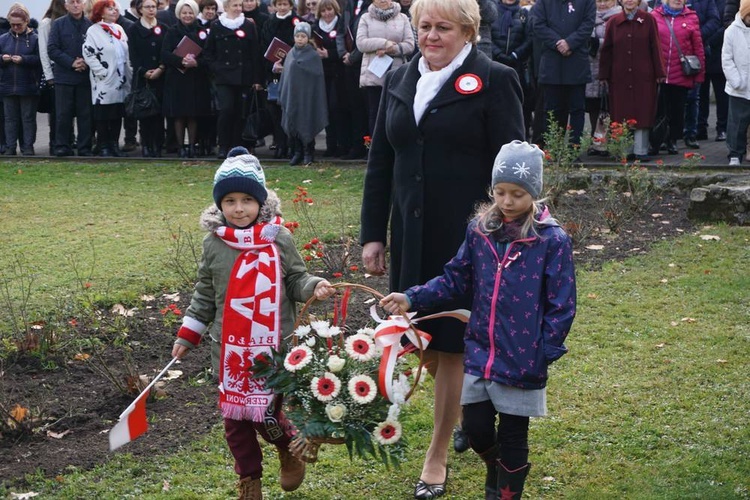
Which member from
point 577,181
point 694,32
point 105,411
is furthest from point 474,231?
point 694,32

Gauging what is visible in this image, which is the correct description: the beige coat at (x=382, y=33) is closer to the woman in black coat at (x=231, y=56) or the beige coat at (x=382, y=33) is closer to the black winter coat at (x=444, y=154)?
the woman in black coat at (x=231, y=56)

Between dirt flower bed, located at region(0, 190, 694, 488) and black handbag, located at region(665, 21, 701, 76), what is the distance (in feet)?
22.9

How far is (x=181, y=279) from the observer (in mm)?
8742

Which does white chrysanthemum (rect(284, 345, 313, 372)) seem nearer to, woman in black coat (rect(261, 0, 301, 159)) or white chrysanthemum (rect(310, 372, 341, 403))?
white chrysanthemum (rect(310, 372, 341, 403))

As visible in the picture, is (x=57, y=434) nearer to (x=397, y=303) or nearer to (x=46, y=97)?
(x=397, y=303)

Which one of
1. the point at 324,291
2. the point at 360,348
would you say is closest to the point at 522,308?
the point at 360,348

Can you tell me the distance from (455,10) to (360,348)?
1.49m

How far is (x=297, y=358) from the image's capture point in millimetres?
4617

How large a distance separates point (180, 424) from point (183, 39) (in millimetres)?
9929

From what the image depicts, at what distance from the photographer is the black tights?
4.61 m

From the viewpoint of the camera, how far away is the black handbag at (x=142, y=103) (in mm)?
15469

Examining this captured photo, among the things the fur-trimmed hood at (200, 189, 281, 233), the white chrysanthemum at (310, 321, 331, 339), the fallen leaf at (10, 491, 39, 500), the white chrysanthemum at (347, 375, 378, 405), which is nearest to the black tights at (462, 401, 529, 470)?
the white chrysanthemum at (347, 375, 378, 405)

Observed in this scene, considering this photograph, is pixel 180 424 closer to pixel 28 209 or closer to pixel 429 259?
pixel 429 259

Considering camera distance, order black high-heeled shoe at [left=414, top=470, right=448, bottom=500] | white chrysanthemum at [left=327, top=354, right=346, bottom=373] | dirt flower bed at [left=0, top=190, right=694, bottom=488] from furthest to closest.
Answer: dirt flower bed at [left=0, top=190, right=694, bottom=488]
black high-heeled shoe at [left=414, top=470, right=448, bottom=500]
white chrysanthemum at [left=327, top=354, right=346, bottom=373]
